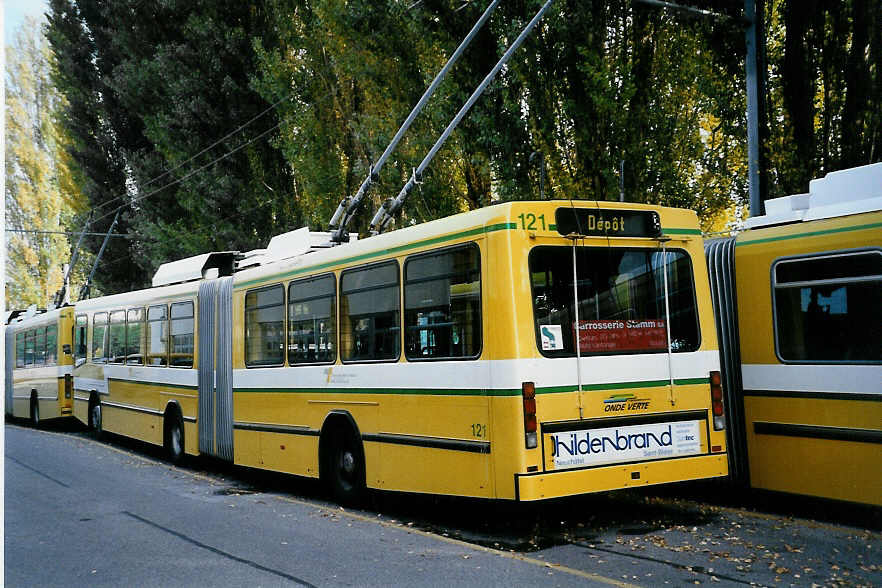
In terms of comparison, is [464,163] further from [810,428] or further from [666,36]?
[810,428]

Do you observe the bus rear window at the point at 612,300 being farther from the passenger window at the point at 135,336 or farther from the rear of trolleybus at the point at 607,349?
the passenger window at the point at 135,336

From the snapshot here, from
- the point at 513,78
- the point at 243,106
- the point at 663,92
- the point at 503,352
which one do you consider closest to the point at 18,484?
the point at 503,352

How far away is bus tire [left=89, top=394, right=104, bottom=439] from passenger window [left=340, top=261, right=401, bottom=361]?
10.8 meters

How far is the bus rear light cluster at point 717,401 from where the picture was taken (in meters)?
8.74

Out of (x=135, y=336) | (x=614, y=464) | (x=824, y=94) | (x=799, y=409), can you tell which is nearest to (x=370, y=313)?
(x=614, y=464)

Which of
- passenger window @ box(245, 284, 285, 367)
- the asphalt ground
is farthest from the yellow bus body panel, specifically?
passenger window @ box(245, 284, 285, 367)

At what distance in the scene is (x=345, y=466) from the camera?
10.6 metres

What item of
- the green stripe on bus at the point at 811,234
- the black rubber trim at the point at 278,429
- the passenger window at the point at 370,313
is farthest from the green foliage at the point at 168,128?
the green stripe on bus at the point at 811,234

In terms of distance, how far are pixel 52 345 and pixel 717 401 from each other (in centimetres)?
1814

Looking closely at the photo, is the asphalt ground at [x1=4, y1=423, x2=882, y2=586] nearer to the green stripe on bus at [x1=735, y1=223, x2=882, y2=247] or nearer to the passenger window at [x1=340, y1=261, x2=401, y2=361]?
the passenger window at [x1=340, y1=261, x2=401, y2=361]

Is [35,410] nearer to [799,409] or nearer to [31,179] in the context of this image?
[799,409]

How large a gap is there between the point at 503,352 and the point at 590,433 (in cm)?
98

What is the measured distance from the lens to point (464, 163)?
1914 centimetres

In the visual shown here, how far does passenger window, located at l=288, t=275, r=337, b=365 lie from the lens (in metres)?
10.7
